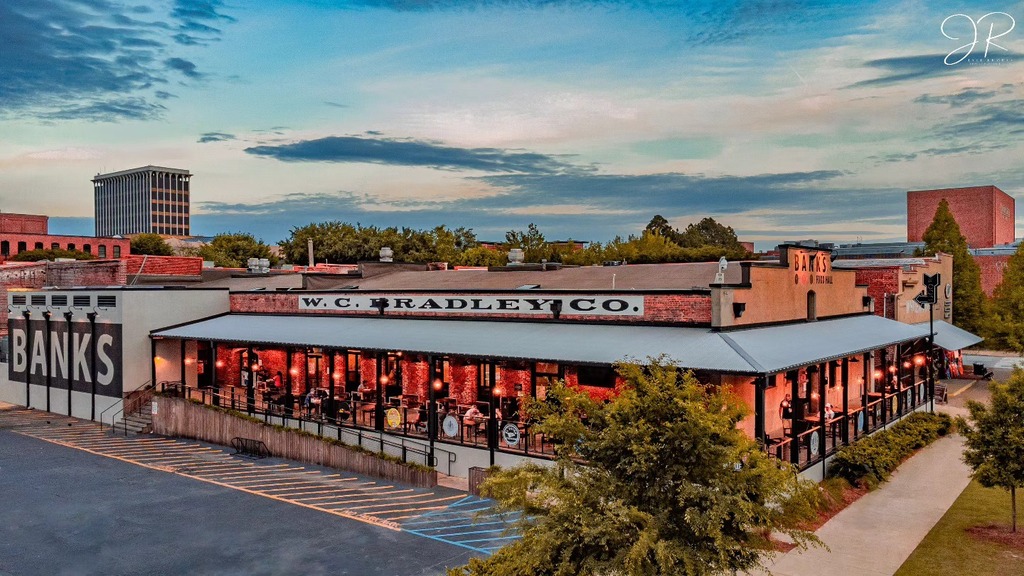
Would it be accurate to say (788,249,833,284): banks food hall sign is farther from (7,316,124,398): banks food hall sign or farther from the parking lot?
(7,316,124,398): banks food hall sign

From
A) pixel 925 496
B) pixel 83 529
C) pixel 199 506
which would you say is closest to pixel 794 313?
pixel 925 496

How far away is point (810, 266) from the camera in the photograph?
81.6ft

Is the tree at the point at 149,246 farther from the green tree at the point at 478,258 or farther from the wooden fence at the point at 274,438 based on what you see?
the wooden fence at the point at 274,438

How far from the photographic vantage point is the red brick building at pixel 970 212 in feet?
338

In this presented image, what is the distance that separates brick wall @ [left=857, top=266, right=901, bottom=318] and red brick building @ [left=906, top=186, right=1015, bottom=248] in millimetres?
74278

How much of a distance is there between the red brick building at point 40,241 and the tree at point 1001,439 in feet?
365

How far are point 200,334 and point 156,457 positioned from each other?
5.90 metres

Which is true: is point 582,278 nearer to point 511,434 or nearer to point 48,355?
point 511,434

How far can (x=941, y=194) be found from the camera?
106938mm

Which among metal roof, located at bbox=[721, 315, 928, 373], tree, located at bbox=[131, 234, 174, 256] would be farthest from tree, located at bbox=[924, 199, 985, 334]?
tree, located at bbox=[131, 234, 174, 256]

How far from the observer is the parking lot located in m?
15.4

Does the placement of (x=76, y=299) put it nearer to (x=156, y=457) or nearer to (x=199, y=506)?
(x=156, y=457)

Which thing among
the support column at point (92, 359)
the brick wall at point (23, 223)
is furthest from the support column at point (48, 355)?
the brick wall at point (23, 223)

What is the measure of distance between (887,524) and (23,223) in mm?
135538
